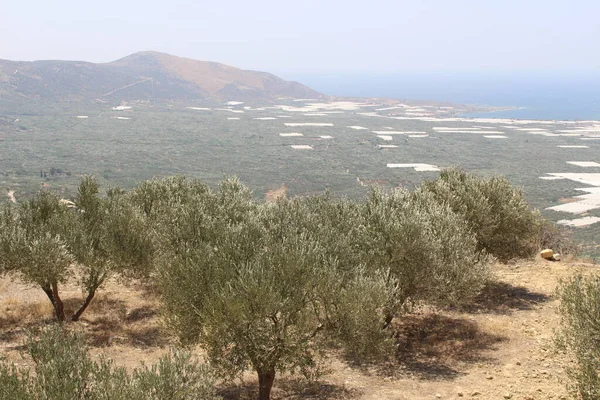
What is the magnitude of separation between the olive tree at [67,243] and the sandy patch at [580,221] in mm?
72050

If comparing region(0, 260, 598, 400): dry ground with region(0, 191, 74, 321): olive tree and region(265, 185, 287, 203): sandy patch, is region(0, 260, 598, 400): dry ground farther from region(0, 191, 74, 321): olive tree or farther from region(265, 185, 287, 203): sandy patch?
region(265, 185, 287, 203): sandy patch

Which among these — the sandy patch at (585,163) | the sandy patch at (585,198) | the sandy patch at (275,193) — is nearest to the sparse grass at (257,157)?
the sandy patch at (275,193)

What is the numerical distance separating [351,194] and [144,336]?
3094 inches

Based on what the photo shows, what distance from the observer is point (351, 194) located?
10088 cm

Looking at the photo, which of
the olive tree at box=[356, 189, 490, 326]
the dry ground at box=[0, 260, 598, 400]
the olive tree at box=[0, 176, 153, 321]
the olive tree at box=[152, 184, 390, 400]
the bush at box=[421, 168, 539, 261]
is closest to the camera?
the olive tree at box=[152, 184, 390, 400]

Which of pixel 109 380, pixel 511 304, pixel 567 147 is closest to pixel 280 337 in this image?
pixel 109 380

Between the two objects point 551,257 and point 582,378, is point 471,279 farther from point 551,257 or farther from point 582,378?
point 551,257

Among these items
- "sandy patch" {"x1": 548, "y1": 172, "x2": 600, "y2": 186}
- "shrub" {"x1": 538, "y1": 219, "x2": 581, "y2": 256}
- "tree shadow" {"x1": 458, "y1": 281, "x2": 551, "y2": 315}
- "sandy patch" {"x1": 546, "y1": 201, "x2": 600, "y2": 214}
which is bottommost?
"sandy patch" {"x1": 546, "y1": 201, "x2": 600, "y2": 214}

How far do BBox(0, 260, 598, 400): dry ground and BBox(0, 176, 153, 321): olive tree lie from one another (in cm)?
295

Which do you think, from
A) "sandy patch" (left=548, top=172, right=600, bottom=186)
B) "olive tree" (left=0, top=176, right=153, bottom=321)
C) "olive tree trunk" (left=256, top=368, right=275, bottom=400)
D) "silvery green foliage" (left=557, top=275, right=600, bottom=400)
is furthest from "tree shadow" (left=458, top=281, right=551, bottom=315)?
"sandy patch" (left=548, top=172, right=600, bottom=186)

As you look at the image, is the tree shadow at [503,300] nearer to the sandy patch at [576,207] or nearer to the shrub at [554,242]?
the shrub at [554,242]

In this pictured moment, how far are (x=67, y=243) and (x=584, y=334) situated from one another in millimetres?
22197

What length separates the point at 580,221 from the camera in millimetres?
79938

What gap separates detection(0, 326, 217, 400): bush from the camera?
11914 mm
